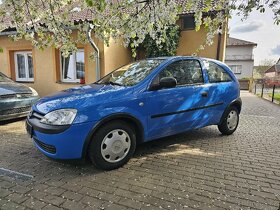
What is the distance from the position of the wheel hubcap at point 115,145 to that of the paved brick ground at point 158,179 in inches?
8.8

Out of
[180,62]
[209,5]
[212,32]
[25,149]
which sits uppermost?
[209,5]

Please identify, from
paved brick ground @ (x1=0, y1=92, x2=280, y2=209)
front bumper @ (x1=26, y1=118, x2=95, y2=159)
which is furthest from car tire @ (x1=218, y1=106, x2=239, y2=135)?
front bumper @ (x1=26, y1=118, x2=95, y2=159)

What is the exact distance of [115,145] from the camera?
3.49 m

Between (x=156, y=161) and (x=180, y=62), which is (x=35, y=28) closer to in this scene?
(x=180, y=62)

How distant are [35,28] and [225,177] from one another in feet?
13.3

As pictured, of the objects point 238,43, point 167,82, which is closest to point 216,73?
point 167,82

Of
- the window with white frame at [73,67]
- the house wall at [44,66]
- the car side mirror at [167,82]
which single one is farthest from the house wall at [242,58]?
the car side mirror at [167,82]

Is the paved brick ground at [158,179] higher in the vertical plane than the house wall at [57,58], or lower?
lower

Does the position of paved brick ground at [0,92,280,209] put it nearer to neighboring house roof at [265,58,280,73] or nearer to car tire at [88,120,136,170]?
car tire at [88,120,136,170]

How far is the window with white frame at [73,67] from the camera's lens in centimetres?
980

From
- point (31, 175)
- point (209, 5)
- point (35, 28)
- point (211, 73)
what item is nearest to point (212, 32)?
point (209, 5)

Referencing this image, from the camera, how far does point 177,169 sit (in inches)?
141

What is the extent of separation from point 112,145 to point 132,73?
1.46 m

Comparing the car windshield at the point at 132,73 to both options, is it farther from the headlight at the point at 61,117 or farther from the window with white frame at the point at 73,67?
the window with white frame at the point at 73,67
